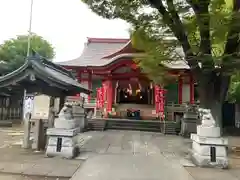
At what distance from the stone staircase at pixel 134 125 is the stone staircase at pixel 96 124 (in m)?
0.57

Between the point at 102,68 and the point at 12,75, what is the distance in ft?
38.8

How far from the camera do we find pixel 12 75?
8.81m

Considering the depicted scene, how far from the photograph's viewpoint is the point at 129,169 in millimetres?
6941

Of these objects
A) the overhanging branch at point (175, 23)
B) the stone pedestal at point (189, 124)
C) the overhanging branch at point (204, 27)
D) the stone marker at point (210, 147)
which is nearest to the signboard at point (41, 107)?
the overhanging branch at point (175, 23)

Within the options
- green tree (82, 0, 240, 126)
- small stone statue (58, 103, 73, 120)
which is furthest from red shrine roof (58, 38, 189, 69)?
small stone statue (58, 103, 73, 120)

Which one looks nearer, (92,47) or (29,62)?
(29,62)

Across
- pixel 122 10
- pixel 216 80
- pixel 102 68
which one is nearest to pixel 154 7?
pixel 122 10

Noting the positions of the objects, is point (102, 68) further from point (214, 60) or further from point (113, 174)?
point (113, 174)

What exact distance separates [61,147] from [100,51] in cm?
1900

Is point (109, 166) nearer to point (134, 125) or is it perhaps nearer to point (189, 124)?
point (189, 124)

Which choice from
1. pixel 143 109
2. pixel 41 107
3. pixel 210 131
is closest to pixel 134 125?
pixel 143 109

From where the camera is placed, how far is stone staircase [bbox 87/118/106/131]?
17781 millimetres

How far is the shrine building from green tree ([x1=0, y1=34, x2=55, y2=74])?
9454mm

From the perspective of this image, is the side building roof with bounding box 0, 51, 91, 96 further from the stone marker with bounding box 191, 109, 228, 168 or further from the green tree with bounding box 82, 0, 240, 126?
the stone marker with bounding box 191, 109, 228, 168
